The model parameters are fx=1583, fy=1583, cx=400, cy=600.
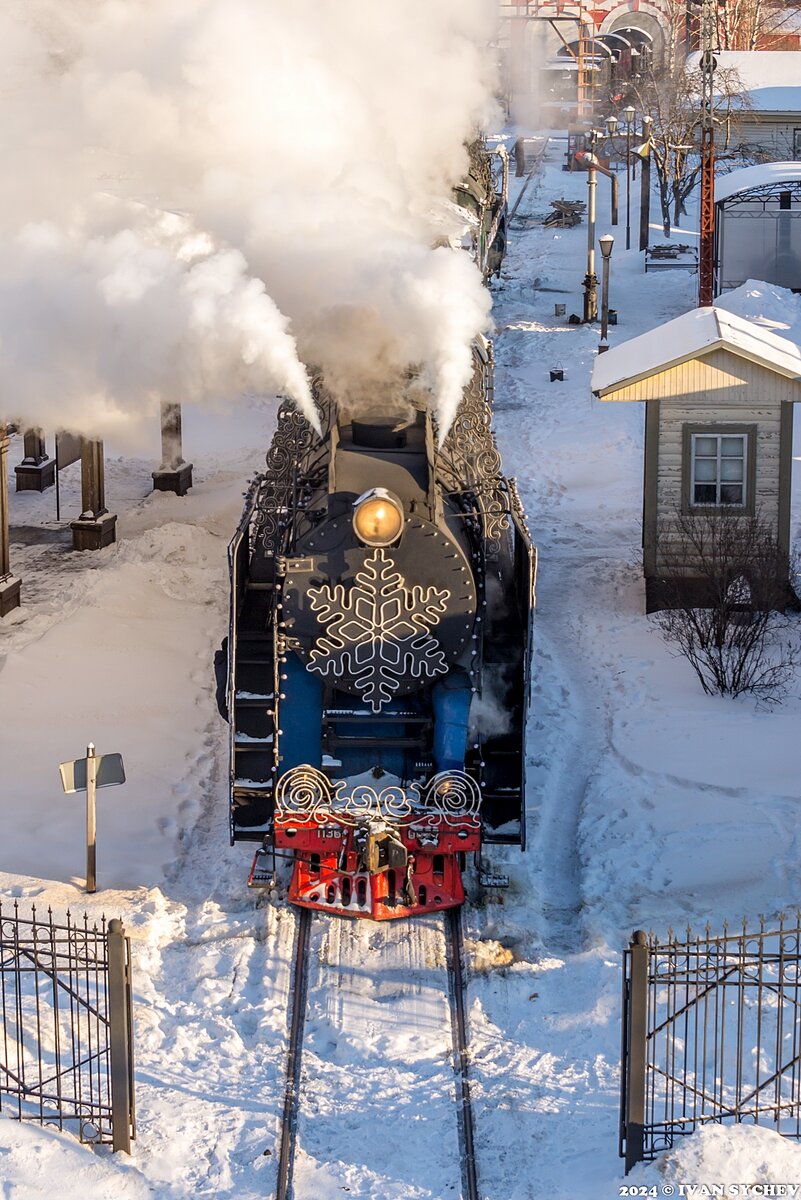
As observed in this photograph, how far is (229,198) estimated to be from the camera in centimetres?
1430

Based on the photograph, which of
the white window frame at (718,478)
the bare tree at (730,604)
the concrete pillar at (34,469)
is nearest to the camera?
the bare tree at (730,604)

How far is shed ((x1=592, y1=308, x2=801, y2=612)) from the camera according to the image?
15188mm

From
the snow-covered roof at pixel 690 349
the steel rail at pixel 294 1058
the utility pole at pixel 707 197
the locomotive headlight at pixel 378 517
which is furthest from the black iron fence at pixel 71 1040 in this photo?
the utility pole at pixel 707 197

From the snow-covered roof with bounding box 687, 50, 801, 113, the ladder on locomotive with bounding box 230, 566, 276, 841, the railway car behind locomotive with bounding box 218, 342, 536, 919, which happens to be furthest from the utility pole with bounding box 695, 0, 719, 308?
the ladder on locomotive with bounding box 230, 566, 276, 841

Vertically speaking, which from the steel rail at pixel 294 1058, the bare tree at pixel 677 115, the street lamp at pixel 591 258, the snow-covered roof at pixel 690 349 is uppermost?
the bare tree at pixel 677 115

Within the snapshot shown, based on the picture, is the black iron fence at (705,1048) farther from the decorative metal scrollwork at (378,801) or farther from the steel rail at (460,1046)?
the decorative metal scrollwork at (378,801)

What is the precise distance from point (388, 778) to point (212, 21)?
31.2 ft

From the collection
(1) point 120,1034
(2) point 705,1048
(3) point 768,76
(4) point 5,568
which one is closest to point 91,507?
(4) point 5,568

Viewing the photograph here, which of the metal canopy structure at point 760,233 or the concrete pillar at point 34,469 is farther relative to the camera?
the metal canopy structure at point 760,233

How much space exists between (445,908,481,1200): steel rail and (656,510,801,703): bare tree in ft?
14.8

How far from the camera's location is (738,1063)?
770 centimetres

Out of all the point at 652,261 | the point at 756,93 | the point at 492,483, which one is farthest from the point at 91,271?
the point at 756,93

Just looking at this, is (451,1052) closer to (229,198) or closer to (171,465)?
(229,198)

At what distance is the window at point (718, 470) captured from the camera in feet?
50.8
